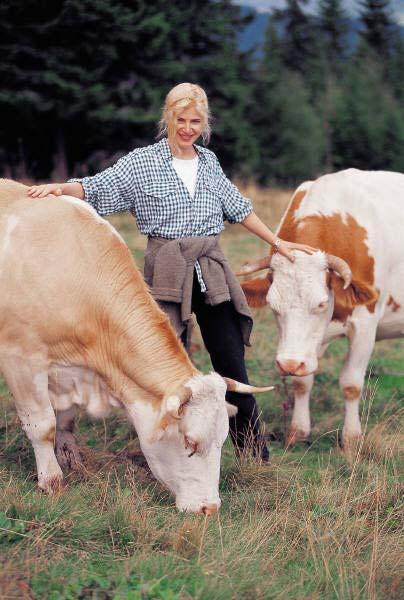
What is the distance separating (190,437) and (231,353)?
1.15 meters

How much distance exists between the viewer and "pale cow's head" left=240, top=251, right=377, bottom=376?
5848mm

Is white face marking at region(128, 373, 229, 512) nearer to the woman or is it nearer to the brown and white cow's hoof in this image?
the woman

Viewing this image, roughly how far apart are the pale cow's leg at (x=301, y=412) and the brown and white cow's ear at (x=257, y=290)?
0.72 metres

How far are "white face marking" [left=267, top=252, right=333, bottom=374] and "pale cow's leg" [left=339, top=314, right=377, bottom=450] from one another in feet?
1.80

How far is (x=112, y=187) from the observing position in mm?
5184

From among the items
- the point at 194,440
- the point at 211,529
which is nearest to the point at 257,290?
the point at 194,440

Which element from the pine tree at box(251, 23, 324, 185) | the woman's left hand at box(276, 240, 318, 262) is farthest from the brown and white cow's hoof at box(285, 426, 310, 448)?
the pine tree at box(251, 23, 324, 185)

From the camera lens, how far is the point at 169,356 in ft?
15.2

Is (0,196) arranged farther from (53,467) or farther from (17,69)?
(17,69)

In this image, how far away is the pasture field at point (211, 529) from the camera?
11.8ft

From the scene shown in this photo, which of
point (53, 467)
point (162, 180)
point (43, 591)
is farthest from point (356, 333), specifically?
point (43, 591)

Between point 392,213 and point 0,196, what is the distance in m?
3.13

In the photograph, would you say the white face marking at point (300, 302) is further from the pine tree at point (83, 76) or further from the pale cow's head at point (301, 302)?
the pine tree at point (83, 76)

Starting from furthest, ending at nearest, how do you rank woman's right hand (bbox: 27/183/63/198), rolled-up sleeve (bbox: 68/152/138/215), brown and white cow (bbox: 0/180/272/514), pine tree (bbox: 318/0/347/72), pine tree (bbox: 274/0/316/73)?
pine tree (bbox: 318/0/347/72)
pine tree (bbox: 274/0/316/73)
rolled-up sleeve (bbox: 68/152/138/215)
woman's right hand (bbox: 27/183/63/198)
brown and white cow (bbox: 0/180/272/514)
